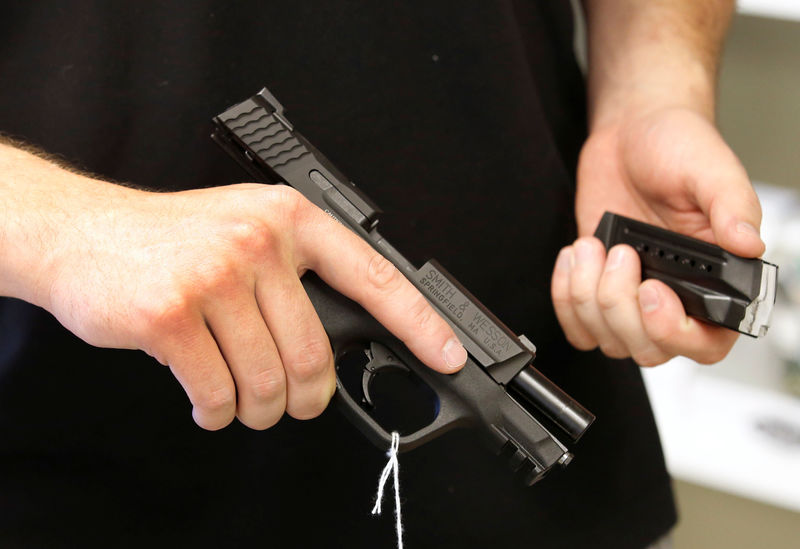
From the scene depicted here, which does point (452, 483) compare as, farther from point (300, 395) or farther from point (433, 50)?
point (433, 50)

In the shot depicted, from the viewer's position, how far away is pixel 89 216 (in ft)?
1.80

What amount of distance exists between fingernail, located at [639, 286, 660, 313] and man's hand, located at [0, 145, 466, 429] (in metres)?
0.30

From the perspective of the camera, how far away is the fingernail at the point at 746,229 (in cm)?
74

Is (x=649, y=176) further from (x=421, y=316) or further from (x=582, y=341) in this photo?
(x=421, y=316)

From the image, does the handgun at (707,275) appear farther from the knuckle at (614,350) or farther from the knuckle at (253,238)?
the knuckle at (253,238)

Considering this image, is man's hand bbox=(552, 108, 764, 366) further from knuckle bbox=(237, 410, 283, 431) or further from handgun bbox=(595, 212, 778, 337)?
knuckle bbox=(237, 410, 283, 431)

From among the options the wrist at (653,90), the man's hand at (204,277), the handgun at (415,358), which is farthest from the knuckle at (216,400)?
the wrist at (653,90)

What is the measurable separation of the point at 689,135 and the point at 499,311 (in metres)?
0.32

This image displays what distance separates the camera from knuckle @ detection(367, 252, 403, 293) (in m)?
0.60

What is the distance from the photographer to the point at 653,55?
3.25 feet

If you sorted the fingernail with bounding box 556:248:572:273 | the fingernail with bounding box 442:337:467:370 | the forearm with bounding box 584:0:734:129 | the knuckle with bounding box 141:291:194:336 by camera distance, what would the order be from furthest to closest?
1. the forearm with bounding box 584:0:734:129
2. the fingernail with bounding box 556:248:572:273
3. the fingernail with bounding box 442:337:467:370
4. the knuckle with bounding box 141:291:194:336

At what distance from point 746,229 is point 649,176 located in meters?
0.17

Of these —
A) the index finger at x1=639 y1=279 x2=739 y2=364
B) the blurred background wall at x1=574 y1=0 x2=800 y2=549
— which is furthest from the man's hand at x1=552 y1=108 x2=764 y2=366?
the blurred background wall at x1=574 y1=0 x2=800 y2=549

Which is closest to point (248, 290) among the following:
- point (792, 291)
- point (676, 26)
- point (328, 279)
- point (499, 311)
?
point (328, 279)
